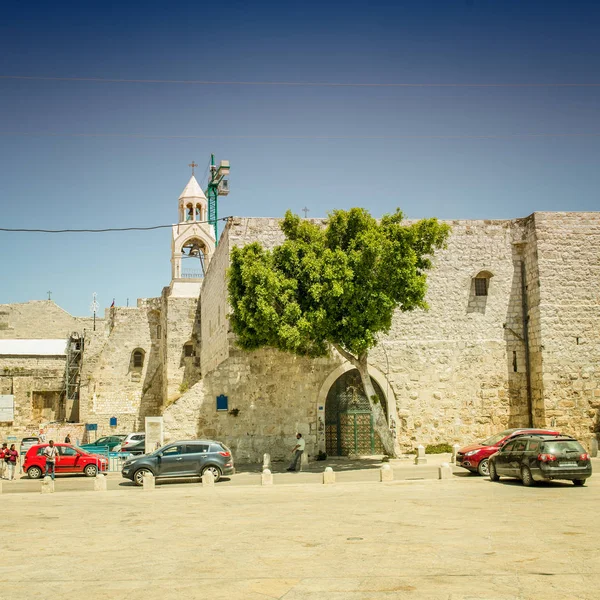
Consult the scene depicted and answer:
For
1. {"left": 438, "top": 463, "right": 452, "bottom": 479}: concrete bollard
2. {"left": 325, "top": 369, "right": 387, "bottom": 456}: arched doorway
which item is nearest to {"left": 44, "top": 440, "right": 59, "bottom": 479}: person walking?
{"left": 325, "top": 369, "right": 387, "bottom": 456}: arched doorway

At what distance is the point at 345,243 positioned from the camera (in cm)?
2103

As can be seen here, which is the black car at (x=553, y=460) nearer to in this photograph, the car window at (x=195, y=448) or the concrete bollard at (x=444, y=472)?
the concrete bollard at (x=444, y=472)

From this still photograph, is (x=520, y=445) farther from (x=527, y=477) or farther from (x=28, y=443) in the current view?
(x=28, y=443)

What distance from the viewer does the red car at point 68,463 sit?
22.9m

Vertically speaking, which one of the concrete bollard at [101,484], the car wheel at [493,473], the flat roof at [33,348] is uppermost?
the flat roof at [33,348]

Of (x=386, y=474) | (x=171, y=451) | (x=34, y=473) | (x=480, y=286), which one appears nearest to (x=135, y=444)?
(x=34, y=473)

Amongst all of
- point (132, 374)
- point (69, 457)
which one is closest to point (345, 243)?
point (69, 457)

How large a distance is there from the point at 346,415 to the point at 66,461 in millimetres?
9821

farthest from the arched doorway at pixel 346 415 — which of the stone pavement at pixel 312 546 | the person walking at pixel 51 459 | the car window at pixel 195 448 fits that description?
the person walking at pixel 51 459

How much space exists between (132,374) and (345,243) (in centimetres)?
2477

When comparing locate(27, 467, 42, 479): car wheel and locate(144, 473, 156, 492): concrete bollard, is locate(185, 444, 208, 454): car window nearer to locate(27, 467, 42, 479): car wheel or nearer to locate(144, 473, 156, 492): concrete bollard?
locate(144, 473, 156, 492): concrete bollard

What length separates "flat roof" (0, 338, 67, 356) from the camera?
45500 mm

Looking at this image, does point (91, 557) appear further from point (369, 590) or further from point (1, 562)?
point (369, 590)

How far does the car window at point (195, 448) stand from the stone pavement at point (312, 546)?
3.35 m
